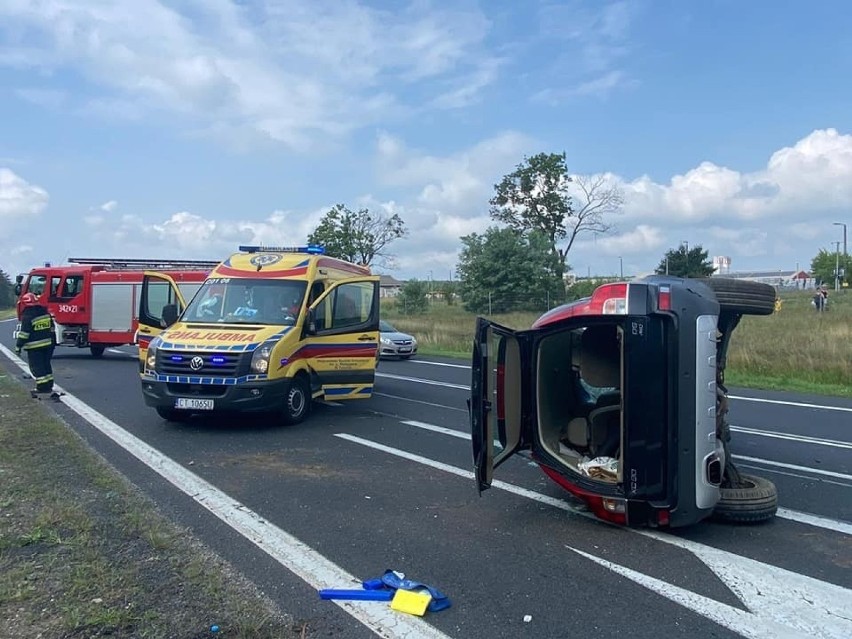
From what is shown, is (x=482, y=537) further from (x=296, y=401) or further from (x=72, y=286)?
(x=72, y=286)

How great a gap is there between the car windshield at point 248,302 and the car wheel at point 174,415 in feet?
4.31

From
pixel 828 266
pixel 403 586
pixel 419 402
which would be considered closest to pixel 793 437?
pixel 419 402

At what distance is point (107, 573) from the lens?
4570mm

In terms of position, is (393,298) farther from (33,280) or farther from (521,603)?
(521,603)

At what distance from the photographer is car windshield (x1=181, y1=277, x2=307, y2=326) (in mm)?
10609

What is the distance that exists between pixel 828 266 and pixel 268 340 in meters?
96.4

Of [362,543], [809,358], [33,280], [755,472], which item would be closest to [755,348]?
[809,358]

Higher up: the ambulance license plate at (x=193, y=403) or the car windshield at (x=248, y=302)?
the car windshield at (x=248, y=302)

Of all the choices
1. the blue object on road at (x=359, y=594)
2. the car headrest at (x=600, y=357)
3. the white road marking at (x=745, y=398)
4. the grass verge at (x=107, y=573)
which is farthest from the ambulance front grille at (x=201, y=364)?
the white road marking at (x=745, y=398)

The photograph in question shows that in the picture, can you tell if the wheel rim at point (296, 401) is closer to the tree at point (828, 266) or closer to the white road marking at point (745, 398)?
the white road marking at point (745, 398)

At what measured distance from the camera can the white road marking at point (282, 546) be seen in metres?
4.02

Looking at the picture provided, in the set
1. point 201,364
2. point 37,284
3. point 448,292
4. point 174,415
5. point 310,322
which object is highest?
point 37,284

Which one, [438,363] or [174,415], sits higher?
[174,415]

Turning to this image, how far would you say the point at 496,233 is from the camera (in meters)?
46.6
